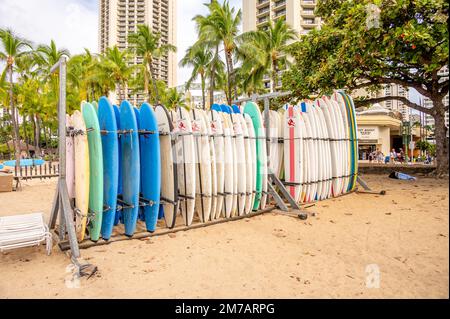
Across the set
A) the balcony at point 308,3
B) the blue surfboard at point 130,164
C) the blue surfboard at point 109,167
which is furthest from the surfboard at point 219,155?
the balcony at point 308,3

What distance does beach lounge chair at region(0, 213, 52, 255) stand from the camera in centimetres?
329

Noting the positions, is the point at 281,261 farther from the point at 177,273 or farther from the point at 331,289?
the point at 177,273

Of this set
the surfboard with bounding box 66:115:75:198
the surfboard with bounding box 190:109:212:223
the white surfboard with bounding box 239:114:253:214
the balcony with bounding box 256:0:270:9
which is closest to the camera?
the surfboard with bounding box 66:115:75:198

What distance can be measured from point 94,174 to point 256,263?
2.25m

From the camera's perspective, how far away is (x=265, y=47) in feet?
78.5

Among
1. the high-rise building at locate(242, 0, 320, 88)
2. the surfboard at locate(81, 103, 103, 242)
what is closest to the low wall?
the surfboard at locate(81, 103, 103, 242)

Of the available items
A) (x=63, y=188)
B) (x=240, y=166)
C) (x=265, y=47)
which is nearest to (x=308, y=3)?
(x=265, y=47)

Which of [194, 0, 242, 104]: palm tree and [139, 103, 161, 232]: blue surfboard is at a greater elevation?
[194, 0, 242, 104]: palm tree

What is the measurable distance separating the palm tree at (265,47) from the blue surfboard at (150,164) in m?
16.8

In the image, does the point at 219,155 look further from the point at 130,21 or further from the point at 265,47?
the point at 130,21

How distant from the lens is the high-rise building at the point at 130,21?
104 metres

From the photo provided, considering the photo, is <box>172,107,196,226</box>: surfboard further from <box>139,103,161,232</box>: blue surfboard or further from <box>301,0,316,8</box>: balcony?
<box>301,0,316,8</box>: balcony

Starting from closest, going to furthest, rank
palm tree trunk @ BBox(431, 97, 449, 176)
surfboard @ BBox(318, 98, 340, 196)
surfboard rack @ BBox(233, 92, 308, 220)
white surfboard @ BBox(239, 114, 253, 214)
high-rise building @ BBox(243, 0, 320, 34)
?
palm tree trunk @ BBox(431, 97, 449, 176) < white surfboard @ BBox(239, 114, 253, 214) < surfboard rack @ BBox(233, 92, 308, 220) < surfboard @ BBox(318, 98, 340, 196) < high-rise building @ BBox(243, 0, 320, 34)

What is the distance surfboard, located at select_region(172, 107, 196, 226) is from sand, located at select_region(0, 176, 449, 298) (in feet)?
1.29
